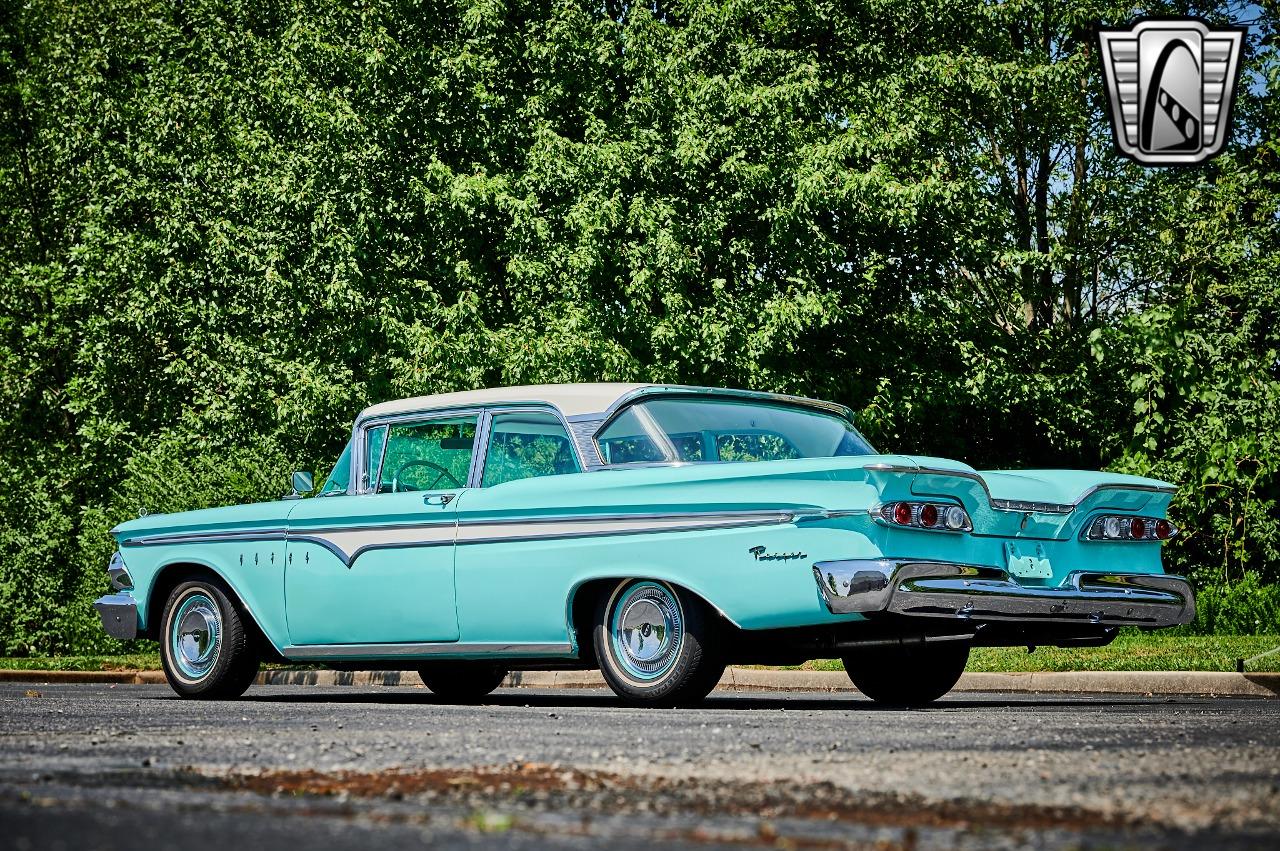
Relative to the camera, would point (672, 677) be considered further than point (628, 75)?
No

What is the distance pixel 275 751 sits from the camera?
581 cm

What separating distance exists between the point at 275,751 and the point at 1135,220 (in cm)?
2042

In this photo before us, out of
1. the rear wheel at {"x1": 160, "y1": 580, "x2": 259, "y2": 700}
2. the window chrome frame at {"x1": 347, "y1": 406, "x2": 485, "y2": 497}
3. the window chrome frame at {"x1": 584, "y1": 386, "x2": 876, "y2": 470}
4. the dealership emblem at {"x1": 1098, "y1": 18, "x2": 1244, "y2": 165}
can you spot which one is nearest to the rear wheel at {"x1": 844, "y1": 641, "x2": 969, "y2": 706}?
the window chrome frame at {"x1": 584, "y1": 386, "x2": 876, "y2": 470}

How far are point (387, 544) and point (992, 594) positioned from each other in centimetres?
336

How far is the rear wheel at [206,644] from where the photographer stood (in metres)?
9.94

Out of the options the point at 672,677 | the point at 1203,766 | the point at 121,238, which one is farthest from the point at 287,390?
the point at 1203,766

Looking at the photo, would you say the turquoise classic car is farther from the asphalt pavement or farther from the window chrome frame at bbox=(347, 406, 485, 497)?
the asphalt pavement

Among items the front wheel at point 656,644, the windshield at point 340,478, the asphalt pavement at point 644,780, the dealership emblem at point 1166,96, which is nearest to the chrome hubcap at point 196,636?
the windshield at point 340,478

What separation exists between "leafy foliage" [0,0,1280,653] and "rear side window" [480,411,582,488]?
918 centimetres

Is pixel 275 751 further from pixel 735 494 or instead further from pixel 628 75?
pixel 628 75

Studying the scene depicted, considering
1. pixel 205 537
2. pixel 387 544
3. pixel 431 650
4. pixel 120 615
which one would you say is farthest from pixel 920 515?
pixel 120 615

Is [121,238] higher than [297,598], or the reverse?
[121,238]

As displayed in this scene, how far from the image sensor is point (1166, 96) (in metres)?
13.0

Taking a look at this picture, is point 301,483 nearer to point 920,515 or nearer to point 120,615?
point 120,615
